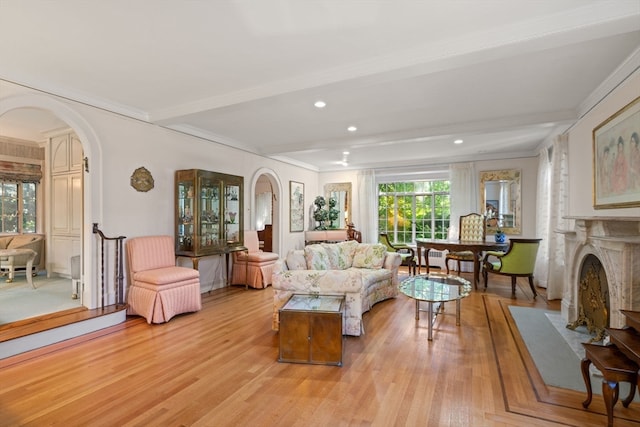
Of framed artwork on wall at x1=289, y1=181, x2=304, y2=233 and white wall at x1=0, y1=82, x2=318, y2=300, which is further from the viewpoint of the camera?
framed artwork on wall at x1=289, y1=181, x2=304, y2=233

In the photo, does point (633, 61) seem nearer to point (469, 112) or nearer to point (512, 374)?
point (469, 112)

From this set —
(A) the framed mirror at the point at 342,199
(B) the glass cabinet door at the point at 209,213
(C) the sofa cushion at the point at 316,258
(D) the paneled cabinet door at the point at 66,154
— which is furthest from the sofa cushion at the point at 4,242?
(A) the framed mirror at the point at 342,199

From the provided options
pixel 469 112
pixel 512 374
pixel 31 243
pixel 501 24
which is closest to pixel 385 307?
pixel 512 374

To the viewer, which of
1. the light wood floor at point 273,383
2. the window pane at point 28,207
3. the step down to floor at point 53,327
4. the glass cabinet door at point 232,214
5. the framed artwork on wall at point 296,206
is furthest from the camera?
the framed artwork on wall at point 296,206

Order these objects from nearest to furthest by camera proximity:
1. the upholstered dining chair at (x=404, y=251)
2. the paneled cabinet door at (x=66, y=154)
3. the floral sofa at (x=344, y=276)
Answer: the floral sofa at (x=344, y=276)
the paneled cabinet door at (x=66, y=154)
the upholstered dining chair at (x=404, y=251)

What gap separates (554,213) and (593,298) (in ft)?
7.20

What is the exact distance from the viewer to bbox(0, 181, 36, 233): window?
233 inches

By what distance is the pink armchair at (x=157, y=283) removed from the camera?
3742 millimetres

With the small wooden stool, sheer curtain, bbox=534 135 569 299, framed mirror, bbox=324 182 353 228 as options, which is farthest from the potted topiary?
the small wooden stool

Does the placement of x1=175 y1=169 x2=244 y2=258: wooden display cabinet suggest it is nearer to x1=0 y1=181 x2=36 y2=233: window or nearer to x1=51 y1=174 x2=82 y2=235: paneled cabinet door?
x1=51 y1=174 x2=82 y2=235: paneled cabinet door

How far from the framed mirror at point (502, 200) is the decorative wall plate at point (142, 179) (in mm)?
6683

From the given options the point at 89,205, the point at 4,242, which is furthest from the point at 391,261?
the point at 4,242

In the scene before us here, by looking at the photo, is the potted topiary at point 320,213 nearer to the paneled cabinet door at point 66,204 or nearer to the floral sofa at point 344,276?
the floral sofa at point 344,276

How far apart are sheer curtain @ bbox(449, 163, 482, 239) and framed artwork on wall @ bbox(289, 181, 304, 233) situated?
146 inches
